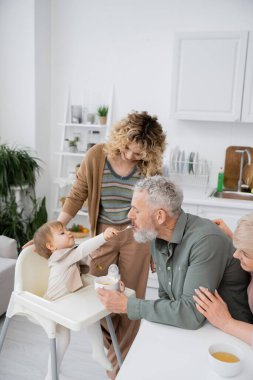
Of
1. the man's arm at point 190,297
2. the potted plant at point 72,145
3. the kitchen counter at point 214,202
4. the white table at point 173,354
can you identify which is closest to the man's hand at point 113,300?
the man's arm at point 190,297

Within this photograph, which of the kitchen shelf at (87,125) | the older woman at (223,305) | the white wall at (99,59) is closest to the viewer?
the older woman at (223,305)

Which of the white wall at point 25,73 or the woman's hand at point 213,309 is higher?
Result: the white wall at point 25,73

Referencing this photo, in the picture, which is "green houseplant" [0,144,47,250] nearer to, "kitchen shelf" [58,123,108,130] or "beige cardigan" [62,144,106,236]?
"kitchen shelf" [58,123,108,130]

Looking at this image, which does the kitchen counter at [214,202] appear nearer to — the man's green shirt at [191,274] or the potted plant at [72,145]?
the potted plant at [72,145]

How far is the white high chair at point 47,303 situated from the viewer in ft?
4.35

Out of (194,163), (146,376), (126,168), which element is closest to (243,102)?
(194,163)

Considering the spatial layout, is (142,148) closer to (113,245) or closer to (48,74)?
(113,245)

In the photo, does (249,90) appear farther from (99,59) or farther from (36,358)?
(36,358)

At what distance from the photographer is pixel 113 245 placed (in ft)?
6.26

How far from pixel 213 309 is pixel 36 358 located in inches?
57.3

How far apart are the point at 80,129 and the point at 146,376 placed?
2.98 meters

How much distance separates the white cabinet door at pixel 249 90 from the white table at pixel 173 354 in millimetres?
2071

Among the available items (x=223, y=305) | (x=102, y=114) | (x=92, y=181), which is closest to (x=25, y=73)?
(x=102, y=114)

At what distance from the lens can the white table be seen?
920 mm
